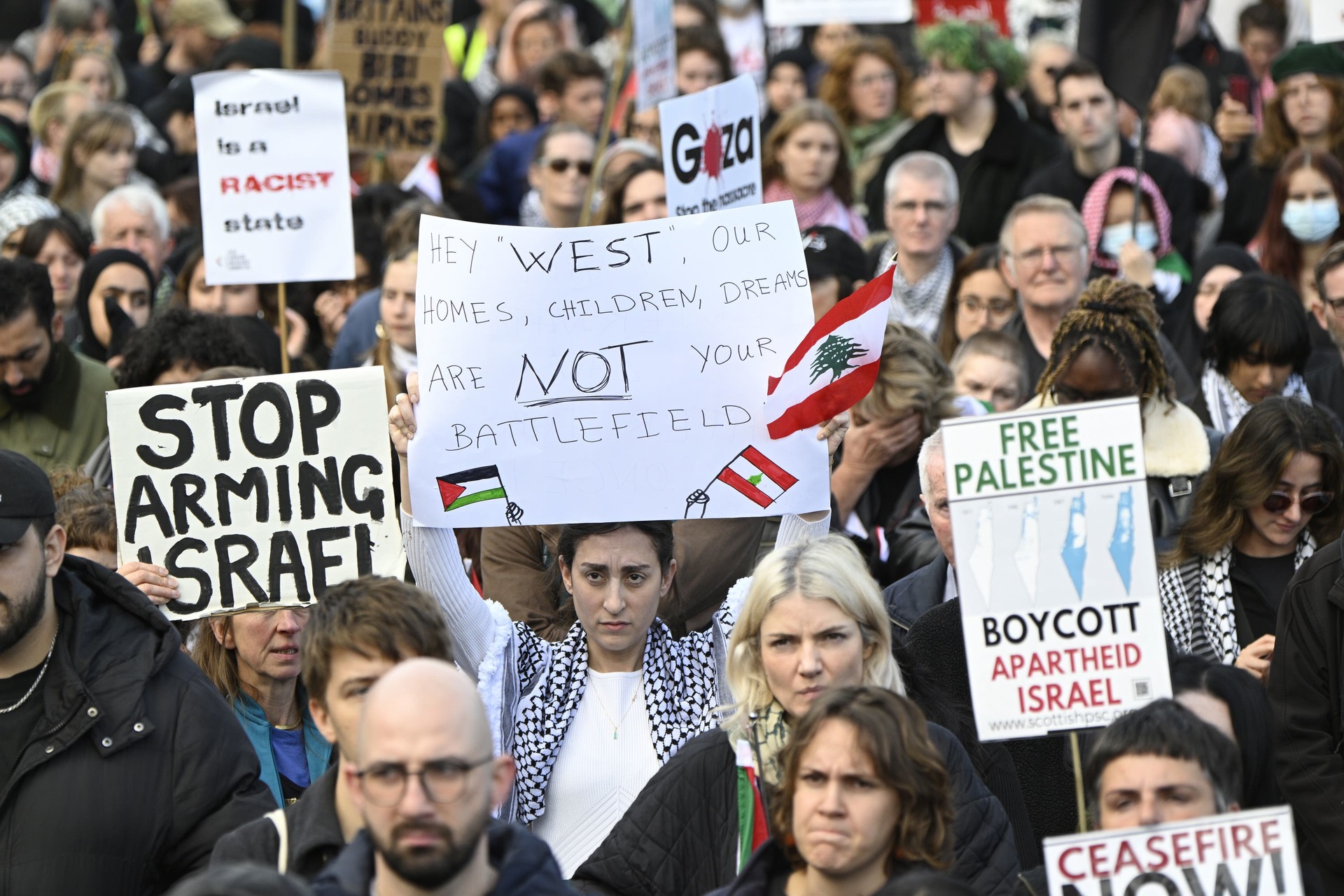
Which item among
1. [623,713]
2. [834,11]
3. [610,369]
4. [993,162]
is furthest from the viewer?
[834,11]

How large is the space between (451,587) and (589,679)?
47 centimetres

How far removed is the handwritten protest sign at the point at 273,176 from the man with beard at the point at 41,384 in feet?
2.90

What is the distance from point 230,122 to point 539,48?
241 inches

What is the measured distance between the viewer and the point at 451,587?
587 cm

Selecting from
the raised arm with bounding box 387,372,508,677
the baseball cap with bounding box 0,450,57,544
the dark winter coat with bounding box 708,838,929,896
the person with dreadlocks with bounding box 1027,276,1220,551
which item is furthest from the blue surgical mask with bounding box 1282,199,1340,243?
the baseball cap with bounding box 0,450,57,544

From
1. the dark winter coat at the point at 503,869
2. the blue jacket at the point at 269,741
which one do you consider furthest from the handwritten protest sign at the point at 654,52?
the dark winter coat at the point at 503,869

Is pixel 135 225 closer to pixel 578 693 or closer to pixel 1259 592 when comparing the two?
pixel 578 693

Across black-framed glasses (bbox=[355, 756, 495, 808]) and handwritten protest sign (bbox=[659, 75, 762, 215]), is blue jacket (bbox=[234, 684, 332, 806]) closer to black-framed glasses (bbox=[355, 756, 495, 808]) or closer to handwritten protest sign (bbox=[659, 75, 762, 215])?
black-framed glasses (bbox=[355, 756, 495, 808])

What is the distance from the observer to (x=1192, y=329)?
9.62m

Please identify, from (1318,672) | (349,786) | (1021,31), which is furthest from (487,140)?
(349,786)

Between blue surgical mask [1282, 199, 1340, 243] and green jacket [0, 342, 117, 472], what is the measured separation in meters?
5.55

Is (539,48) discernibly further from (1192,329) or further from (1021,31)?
(1192,329)

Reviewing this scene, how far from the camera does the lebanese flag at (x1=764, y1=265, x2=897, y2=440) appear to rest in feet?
20.2

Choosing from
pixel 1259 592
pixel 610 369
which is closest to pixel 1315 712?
pixel 1259 592
